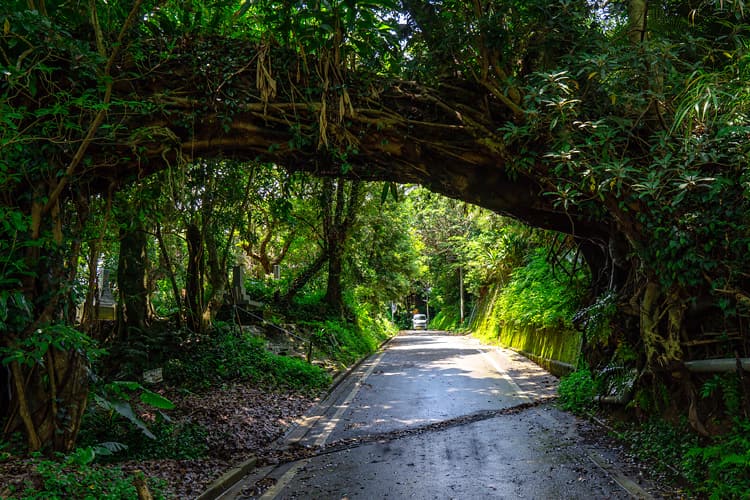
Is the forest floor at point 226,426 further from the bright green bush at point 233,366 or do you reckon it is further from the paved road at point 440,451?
the bright green bush at point 233,366

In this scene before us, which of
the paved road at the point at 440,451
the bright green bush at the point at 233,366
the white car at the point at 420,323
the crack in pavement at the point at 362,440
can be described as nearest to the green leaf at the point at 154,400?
the paved road at the point at 440,451

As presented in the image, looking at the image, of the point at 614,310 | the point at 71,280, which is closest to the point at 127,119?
the point at 71,280

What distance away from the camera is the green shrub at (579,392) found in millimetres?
8482

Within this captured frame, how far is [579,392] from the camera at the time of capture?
8789mm

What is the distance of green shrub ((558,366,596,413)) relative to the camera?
848cm

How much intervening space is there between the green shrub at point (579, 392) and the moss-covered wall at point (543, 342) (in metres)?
1.55

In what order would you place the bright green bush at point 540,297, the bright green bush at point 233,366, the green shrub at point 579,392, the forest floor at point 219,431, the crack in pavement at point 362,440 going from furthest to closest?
the bright green bush at point 540,297
the bright green bush at point 233,366
the green shrub at point 579,392
the crack in pavement at point 362,440
the forest floor at point 219,431

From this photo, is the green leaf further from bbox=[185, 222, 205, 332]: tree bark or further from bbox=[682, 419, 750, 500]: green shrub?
bbox=[185, 222, 205, 332]: tree bark

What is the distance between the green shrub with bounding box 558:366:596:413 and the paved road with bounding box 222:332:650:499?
0.31m

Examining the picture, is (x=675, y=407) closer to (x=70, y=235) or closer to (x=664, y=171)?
(x=664, y=171)


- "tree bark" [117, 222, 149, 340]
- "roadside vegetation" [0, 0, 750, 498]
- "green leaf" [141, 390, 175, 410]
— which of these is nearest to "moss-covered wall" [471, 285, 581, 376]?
"roadside vegetation" [0, 0, 750, 498]

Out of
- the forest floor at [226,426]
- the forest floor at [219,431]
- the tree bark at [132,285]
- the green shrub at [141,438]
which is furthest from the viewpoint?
the tree bark at [132,285]

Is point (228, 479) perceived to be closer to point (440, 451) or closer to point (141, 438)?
point (141, 438)

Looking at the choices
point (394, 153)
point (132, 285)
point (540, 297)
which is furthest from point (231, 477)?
point (540, 297)
